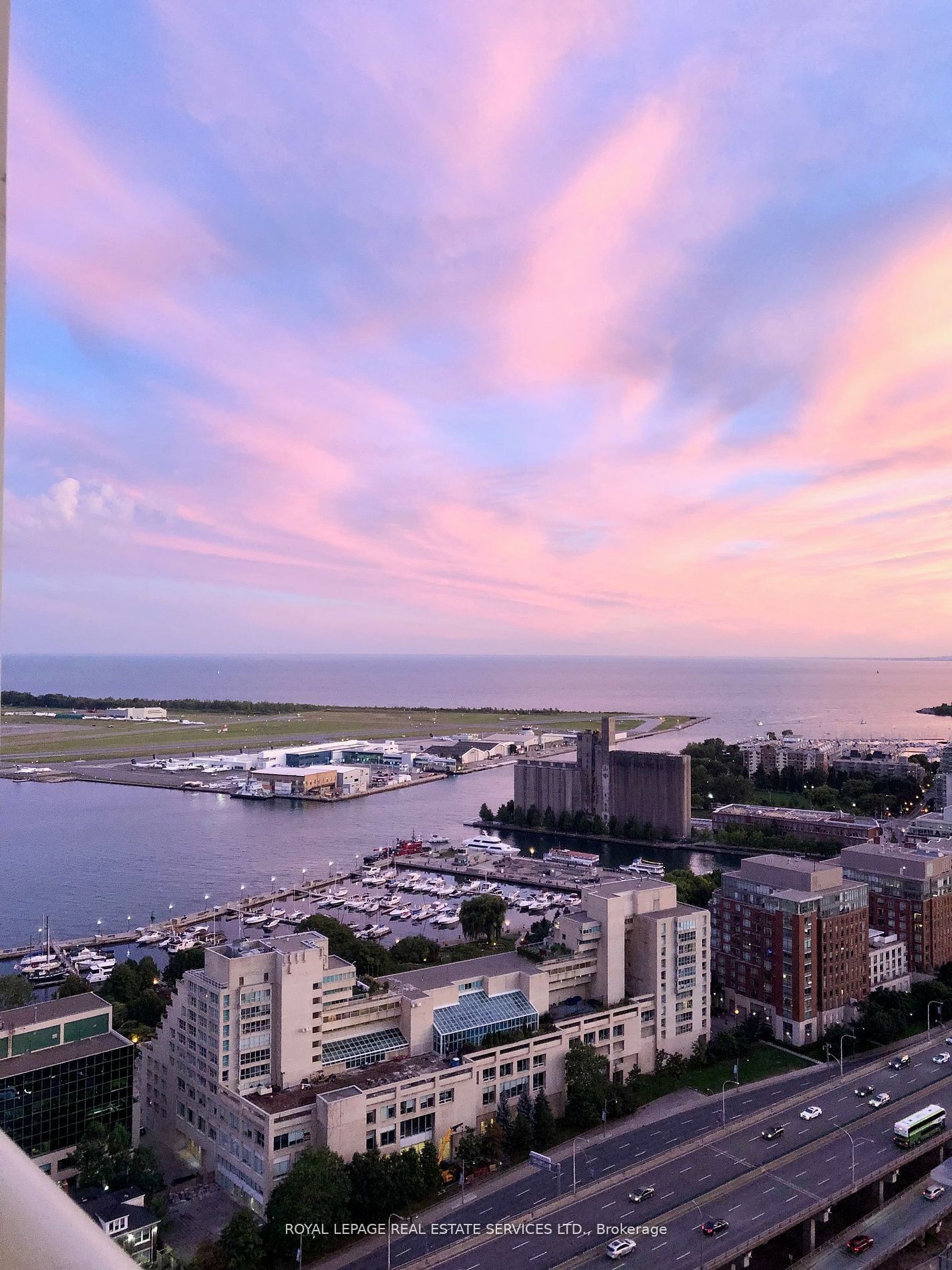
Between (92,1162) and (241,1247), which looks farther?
(92,1162)

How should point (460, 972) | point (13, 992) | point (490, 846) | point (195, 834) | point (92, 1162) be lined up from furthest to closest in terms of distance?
point (195, 834) → point (490, 846) → point (13, 992) → point (460, 972) → point (92, 1162)

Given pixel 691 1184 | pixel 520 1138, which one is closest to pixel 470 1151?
pixel 520 1138

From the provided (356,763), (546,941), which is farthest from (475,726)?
(546,941)

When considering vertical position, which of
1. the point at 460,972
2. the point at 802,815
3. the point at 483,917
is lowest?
the point at 483,917

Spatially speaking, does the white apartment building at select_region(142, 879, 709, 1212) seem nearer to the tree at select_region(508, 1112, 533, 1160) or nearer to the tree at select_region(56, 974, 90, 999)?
the tree at select_region(508, 1112, 533, 1160)

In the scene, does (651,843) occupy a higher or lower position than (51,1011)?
lower

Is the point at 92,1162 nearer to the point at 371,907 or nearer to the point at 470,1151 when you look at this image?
the point at 470,1151

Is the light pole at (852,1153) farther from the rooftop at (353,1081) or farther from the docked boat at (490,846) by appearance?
the docked boat at (490,846)

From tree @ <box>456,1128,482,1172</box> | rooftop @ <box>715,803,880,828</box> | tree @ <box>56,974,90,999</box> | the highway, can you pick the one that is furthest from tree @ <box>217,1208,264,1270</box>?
rooftop @ <box>715,803,880,828</box>
